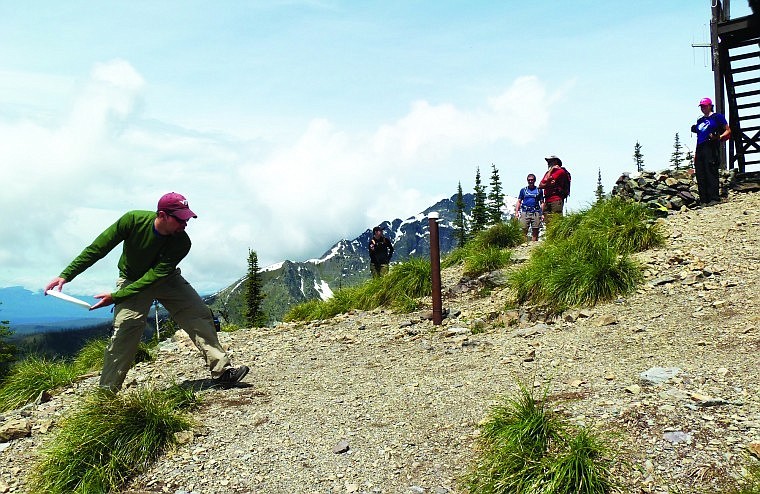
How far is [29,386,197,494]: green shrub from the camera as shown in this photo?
4.57 meters

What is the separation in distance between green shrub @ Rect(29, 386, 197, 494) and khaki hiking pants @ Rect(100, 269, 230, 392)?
17.7 inches

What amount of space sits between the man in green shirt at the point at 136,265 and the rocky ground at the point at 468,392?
1.07 m

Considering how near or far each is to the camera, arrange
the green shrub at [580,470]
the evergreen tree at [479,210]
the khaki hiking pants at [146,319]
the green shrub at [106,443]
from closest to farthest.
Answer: the green shrub at [580,470] → the green shrub at [106,443] → the khaki hiking pants at [146,319] → the evergreen tree at [479,210]

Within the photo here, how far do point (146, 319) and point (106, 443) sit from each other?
1.54 metres

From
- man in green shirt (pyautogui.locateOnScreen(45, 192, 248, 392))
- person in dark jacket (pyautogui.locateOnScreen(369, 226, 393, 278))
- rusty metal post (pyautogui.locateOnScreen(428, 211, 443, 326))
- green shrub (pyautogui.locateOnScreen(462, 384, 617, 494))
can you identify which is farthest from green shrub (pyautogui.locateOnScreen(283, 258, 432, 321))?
green shrub (pyautogui.locateOnScreen(462, 384, 617, 494))

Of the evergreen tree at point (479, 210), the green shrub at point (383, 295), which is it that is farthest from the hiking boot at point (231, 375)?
the evergreen tree at point (479, 210)

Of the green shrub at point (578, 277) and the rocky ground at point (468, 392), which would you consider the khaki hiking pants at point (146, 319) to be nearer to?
the rocky ground at point (468, 392)

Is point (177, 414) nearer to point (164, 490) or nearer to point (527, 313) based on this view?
point (164, 490)

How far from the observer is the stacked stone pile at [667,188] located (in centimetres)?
1289

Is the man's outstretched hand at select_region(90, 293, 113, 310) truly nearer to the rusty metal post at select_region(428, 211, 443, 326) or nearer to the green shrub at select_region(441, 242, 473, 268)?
the rusty metal post at select_region(428, 211, 443, 326)

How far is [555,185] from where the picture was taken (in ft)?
46.3

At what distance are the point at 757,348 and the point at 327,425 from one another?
4.59 meters

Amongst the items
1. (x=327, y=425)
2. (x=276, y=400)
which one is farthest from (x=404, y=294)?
(x=327, y=425)

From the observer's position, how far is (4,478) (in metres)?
4.98
